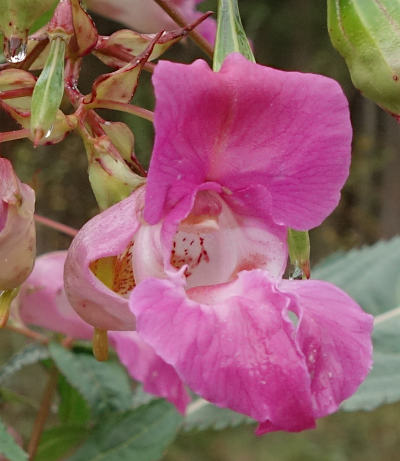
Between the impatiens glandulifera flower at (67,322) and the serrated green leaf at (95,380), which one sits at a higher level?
the impatiens glandulifera flower at (67,322)

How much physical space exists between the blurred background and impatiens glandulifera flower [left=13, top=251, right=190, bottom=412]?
2.37ft

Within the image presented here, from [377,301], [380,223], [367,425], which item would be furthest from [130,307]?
[380,223]

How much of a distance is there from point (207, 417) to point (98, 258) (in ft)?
1.66

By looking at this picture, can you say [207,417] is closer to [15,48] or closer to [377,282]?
[377,282]

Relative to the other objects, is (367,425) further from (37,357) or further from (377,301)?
(37,357)

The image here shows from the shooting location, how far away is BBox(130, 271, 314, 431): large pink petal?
0.30m

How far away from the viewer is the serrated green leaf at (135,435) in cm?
67

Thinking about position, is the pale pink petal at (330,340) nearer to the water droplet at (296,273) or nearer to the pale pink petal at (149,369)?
the water droplet at (296,273)

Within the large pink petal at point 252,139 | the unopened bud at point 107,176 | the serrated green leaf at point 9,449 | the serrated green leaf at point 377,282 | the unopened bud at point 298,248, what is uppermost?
the large pink petal at point 252,139

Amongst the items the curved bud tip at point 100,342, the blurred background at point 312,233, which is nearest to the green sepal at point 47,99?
the curved bud tip at point 100,342

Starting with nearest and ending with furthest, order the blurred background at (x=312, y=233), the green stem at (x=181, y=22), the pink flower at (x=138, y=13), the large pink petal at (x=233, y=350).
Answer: the large pink petal at (x=233, y=350), the green stem at (x=181, y=22), the pink flower at (x=138, y=13), the blurred background at (x=312, y=233)

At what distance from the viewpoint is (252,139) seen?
34cm

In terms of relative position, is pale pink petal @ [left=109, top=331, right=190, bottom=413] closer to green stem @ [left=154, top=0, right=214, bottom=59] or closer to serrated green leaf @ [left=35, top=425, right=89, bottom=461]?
serrated green leaf @ [left=35, top=425, right=89, bottom=461]

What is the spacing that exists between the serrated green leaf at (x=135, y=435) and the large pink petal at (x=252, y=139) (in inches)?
14.1
